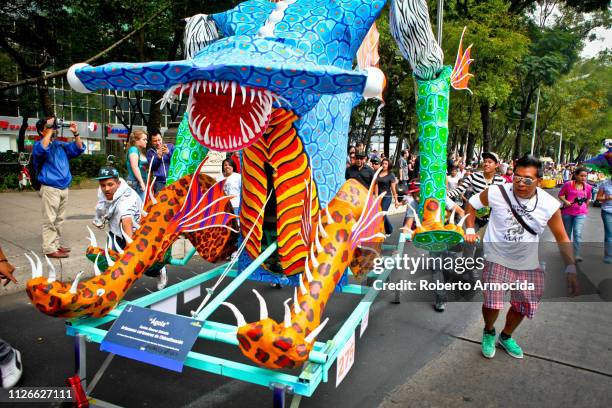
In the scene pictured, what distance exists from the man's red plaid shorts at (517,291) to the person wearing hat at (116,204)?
7.76 feet

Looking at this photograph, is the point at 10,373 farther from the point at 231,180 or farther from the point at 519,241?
the point at 231,180

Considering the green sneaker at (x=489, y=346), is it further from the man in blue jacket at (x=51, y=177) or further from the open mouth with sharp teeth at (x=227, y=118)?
the man in blue jacket at (x=51, y=177)

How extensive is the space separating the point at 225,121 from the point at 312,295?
0.84 m

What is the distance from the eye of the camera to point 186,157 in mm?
2914

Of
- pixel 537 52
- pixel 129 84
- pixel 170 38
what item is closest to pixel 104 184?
pixel 129 84

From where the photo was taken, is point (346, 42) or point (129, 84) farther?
point (346, 42)

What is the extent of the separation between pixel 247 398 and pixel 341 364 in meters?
0.86

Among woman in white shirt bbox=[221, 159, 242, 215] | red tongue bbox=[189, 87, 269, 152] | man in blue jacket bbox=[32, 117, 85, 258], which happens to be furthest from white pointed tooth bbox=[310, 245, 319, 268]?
man in blue jacket bbox=[32, 117, 85, 258]

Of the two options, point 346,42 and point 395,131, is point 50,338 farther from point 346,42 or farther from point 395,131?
point 395,131

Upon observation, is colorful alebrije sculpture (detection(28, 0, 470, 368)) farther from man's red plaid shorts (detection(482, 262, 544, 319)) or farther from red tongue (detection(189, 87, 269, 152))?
man's red plaid shorts (detection(482, 262, 544, 319))

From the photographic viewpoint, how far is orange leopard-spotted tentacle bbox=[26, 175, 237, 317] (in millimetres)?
1985

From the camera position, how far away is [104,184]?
346cm

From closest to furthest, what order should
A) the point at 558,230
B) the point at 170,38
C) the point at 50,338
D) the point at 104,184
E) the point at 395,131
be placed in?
the point at 558,230 < the point at 50,338 < the point at 104,184 < the point at 170,38 < the point at 395,131

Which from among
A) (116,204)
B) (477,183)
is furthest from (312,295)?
(477,183)
